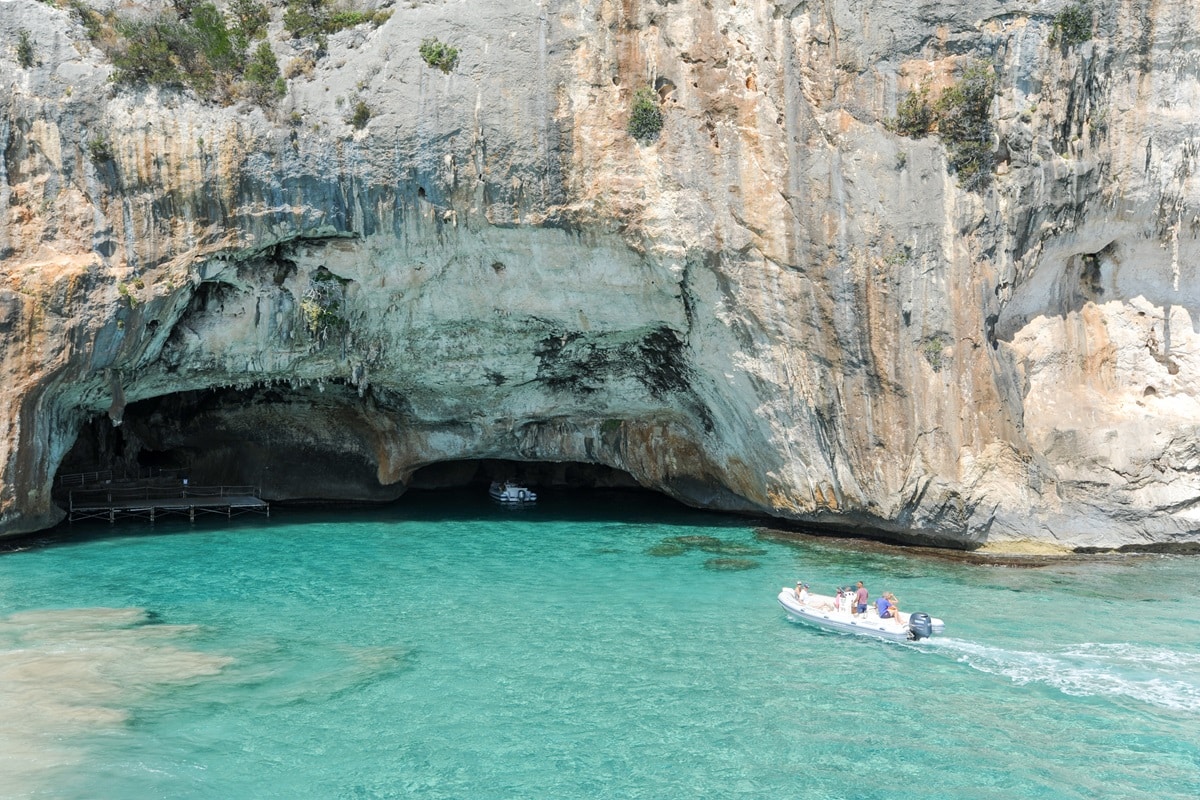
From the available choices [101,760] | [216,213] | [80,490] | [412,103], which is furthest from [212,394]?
[101,760]

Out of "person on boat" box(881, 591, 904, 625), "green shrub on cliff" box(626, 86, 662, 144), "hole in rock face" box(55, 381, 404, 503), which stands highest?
"green shrub on cliff" box(626, 86, 662, 144)

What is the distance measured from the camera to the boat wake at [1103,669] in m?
15.0

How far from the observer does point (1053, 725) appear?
14.1 meters

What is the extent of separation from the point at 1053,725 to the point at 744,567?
970 cm

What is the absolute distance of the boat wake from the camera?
1500 cm

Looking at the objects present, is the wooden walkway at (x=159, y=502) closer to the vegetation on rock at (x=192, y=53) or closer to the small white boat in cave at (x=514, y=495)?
the small white boat in cave at (x=514, y=495)

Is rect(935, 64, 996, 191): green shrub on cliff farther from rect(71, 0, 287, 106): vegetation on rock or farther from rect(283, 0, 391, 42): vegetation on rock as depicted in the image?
rect(71, 0, 287, 106): vegetation on rock

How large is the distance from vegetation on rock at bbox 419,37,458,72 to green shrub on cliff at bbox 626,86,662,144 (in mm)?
4239

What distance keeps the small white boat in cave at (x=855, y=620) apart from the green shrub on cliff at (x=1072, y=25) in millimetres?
12676

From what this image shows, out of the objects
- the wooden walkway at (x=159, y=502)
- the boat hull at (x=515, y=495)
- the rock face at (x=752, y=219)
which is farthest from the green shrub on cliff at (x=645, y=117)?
the wooden walkway at (x=159, y=502)

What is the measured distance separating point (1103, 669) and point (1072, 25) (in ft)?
44.8

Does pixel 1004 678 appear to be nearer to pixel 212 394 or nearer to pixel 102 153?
pixel 102 153

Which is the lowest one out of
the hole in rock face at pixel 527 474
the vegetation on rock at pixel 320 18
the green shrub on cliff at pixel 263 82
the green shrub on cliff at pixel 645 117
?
the hole in rock face at pixel 527 474

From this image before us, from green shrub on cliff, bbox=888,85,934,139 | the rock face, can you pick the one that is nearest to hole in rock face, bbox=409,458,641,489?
the rock face
